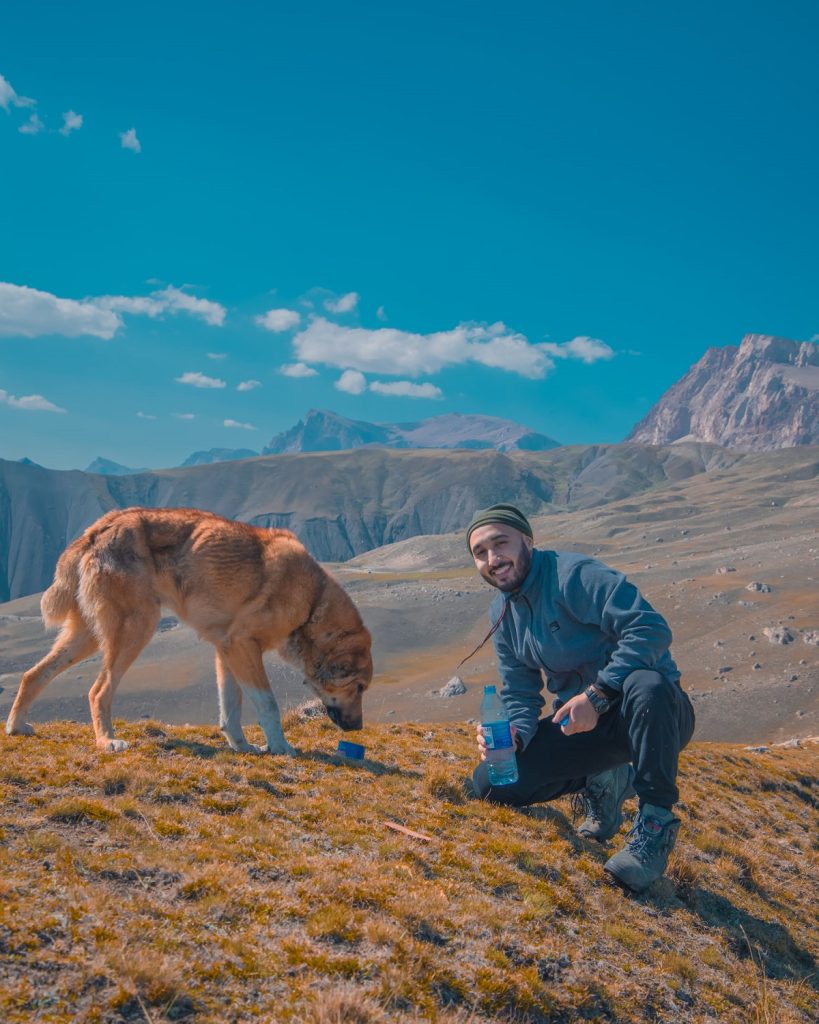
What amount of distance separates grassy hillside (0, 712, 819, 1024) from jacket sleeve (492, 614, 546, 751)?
1.30 metres

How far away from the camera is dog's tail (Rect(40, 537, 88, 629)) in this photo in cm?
884

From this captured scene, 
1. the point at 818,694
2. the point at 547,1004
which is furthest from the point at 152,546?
the point at 818,694

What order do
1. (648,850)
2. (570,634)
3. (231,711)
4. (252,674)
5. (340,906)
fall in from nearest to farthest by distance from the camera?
(340,906) < (648,850) < (570,634) < (252,674) < (231,711)

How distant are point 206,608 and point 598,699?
5399mm

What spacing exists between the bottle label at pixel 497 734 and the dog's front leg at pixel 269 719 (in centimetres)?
342

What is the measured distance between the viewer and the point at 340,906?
A: 514cm

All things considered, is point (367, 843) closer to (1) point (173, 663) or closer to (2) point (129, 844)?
(2) point (129, 844)

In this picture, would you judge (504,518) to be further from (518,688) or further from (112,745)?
(112,745)

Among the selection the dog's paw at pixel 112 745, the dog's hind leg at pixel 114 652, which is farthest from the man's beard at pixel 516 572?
the dog's paw at pixel 112 745

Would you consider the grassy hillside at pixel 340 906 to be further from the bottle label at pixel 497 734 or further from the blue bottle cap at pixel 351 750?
the bottle label at pixel 497 734

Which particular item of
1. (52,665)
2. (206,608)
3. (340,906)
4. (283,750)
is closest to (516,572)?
(340,906)

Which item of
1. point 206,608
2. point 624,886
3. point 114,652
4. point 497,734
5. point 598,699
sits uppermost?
point 206,608

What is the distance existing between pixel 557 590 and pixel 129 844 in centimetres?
459

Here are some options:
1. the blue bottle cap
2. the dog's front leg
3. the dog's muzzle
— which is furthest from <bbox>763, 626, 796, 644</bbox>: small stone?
the dog's front leg
